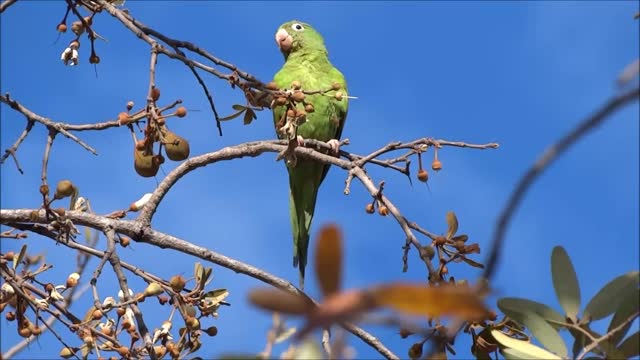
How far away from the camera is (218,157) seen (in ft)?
10.2

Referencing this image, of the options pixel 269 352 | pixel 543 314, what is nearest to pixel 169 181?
pixel 543 314

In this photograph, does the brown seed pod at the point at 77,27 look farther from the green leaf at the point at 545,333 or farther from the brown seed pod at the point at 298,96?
the green leaf at the point at 545,333

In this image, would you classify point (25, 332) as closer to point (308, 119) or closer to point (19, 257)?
point (19, 257)

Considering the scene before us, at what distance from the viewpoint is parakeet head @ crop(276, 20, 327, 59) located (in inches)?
244

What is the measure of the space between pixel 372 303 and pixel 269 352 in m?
0.38

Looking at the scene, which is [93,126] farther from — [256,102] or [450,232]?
[450,232]

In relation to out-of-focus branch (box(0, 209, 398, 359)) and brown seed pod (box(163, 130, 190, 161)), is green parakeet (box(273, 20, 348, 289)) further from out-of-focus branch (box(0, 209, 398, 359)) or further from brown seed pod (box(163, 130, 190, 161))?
brown seed pod (box(163, 130, 190, 161))

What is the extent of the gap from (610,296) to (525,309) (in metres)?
0.13

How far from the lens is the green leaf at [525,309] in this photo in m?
1.32

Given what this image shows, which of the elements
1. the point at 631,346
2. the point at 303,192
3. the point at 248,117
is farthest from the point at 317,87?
the point at 631,346

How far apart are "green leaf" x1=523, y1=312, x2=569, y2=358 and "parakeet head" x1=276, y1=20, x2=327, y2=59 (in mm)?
4914

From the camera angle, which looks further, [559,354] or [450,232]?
[450,232]

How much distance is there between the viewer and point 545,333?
1298 mm

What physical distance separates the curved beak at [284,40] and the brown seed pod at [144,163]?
4050 millimetres
